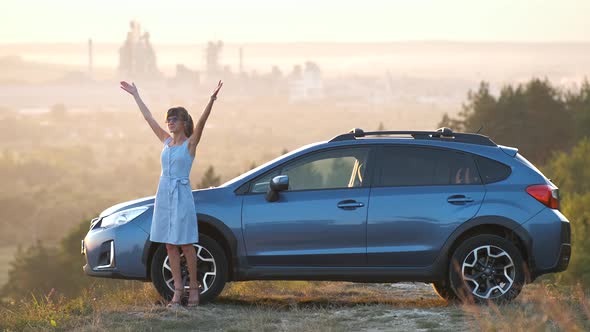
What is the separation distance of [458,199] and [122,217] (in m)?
3.12

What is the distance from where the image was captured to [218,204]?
11.0m

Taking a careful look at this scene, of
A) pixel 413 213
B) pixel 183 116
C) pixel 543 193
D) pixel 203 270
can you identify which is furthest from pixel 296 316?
pixel 543 193

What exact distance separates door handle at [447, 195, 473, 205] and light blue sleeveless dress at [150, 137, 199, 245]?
2308mm

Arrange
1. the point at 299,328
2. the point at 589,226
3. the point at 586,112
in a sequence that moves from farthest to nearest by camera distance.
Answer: the point at 586,112 < the point at 589,226 < the point at 299,328

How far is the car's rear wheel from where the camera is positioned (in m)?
11.0

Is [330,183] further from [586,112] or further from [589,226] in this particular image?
[586,112]

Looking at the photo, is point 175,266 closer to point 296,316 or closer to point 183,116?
point 296,316

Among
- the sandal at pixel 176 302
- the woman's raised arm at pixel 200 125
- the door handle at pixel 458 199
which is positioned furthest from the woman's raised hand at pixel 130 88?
the door handle at pixel 458 199

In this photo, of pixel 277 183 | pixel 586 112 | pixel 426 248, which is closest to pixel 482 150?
pixel 426 248

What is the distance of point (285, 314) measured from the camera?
10.7m

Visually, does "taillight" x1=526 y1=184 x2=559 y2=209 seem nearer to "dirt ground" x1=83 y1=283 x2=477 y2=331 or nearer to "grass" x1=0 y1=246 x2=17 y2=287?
"dirt ground" x1=83 y1=283 x2=477 y2=331

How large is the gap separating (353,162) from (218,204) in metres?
1.35

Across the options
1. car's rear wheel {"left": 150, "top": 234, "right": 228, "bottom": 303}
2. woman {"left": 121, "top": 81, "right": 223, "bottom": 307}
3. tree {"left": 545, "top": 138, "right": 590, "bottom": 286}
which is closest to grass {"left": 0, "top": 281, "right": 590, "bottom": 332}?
car's rear wheel {"left": 150, "top": 234, "right": 228, "bottom": 303}

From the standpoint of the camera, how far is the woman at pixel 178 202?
35.0 ft
